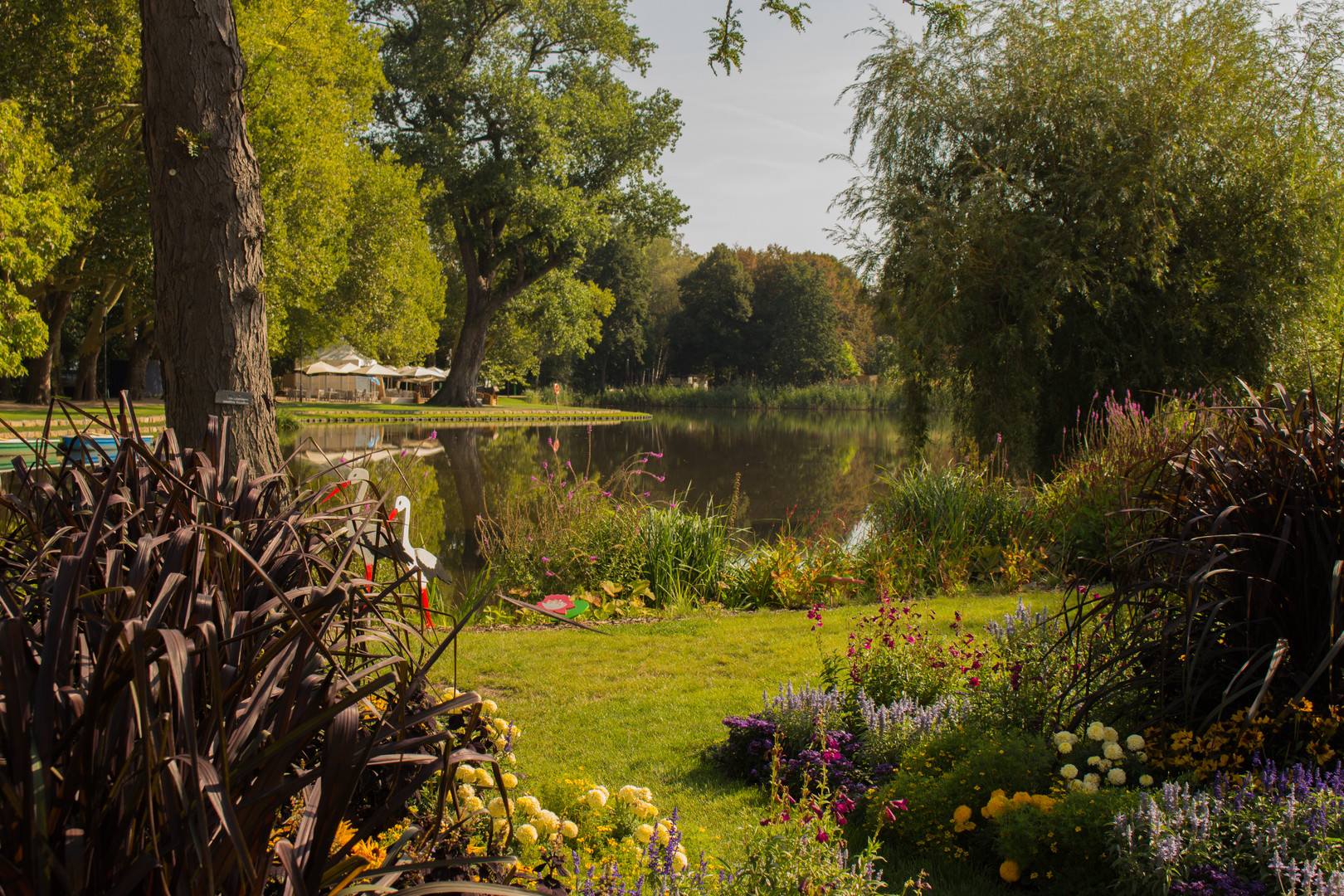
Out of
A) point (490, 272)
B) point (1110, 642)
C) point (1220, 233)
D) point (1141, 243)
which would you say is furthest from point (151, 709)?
point (490, 272)

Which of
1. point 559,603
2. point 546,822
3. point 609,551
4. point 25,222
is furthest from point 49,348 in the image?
point 546,822

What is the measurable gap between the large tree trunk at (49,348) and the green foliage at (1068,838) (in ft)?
85.4

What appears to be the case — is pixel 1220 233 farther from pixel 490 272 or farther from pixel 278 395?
pixel 278 395

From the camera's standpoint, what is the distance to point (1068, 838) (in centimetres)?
229

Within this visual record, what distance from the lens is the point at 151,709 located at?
1284 mm

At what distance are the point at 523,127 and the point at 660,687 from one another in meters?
26.4

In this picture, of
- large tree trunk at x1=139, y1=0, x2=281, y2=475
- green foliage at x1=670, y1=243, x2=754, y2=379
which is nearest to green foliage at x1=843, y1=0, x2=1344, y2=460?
large tree trunk at x1=139, y1=0, x2=281, y2=475

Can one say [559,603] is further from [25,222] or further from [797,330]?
[797,330]

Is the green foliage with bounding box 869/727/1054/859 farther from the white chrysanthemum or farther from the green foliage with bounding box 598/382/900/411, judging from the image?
the green foliage with bounding box 598/382/900/411

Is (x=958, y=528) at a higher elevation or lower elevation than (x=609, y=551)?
higher

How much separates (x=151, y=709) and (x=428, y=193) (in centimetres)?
2962

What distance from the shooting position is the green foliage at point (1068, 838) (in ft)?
7.37

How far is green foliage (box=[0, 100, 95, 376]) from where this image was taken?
1291cm

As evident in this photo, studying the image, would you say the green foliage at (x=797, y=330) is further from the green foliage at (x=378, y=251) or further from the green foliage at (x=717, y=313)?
the green foliage at (x=378, y=251)
